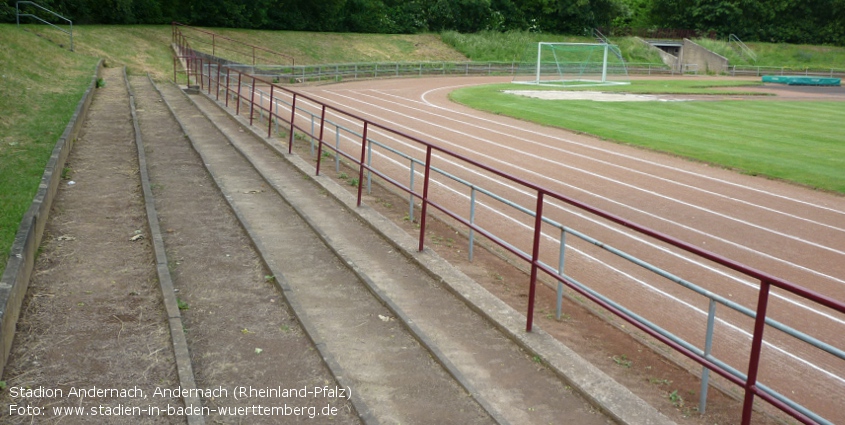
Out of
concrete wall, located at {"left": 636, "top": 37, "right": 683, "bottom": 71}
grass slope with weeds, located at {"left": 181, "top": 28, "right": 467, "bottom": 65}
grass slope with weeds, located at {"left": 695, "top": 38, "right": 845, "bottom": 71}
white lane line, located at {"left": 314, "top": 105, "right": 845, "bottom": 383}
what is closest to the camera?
white lane line, located at {"left": 314, "top": 105, "right": 845, "bottom": 383}

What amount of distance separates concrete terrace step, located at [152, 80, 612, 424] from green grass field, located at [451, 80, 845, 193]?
10.4 metres

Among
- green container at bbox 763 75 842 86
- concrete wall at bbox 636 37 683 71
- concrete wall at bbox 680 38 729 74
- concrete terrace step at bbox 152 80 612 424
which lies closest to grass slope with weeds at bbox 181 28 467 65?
concrete wall at bbox 636 37 683 71

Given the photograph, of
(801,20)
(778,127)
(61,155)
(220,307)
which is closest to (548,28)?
(801,20)

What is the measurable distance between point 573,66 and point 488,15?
17.2m

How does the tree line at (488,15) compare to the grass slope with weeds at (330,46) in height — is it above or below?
above

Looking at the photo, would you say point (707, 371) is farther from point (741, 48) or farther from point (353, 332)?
point (741, 48)

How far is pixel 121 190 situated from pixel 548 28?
6456cm

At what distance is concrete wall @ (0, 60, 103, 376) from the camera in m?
6.12

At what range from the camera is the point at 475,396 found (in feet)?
18.3

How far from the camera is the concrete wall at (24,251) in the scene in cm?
612

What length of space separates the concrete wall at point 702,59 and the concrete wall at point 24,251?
59402 mm

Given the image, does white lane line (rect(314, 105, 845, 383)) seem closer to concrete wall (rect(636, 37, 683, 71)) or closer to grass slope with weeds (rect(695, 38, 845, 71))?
concrete wall (rect(636, 37, 683, 71))

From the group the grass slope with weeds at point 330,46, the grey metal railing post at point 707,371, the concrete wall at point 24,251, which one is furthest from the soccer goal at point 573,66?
the grey metal railing post at point 707,371

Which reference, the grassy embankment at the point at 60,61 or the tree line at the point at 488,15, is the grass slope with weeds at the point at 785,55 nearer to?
the tree line at the point at 488,15
